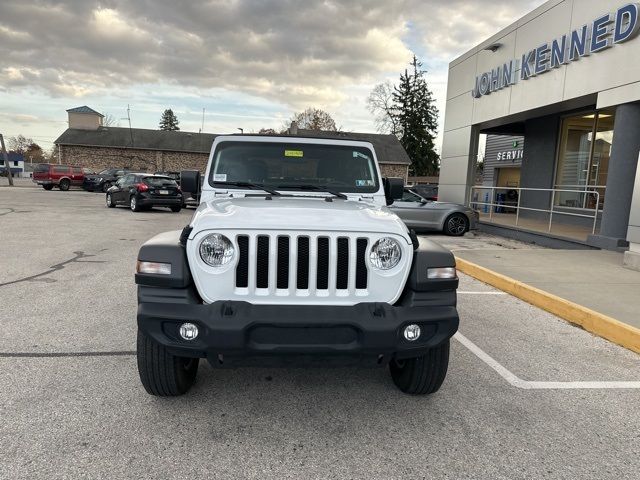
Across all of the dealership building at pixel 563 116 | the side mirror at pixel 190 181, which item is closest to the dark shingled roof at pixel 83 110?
the dealership building at pixel 563 116

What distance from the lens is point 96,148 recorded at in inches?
1870

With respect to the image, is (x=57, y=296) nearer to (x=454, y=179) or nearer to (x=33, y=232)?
(x=33, y=232)

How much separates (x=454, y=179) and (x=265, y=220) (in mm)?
14791

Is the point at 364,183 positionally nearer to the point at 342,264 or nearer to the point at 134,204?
the point at 342,264

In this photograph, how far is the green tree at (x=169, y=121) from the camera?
10294 cm

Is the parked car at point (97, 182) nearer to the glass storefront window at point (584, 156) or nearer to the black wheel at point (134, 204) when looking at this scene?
the black wheel at point (134, 204)

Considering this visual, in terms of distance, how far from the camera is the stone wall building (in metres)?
47.2

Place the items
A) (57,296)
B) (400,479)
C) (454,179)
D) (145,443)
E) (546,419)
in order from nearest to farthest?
1. (400,479)
2. (145,443)
3. (546,419)
4. (57,296)
5. (454,179)

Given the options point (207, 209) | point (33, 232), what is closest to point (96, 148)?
point (33, 232)

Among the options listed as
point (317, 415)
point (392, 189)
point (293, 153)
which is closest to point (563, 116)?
point (392, 189)

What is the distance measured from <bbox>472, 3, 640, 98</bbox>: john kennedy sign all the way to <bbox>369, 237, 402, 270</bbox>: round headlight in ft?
30.4

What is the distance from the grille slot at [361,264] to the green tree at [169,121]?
108 metres

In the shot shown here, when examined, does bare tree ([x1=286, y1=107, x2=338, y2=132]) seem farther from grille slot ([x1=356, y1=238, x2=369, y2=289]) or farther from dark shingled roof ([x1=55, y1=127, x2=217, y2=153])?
grille slot ([x1=356, y1=238, x2=369, y2=289])

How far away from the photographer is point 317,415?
304 cm
